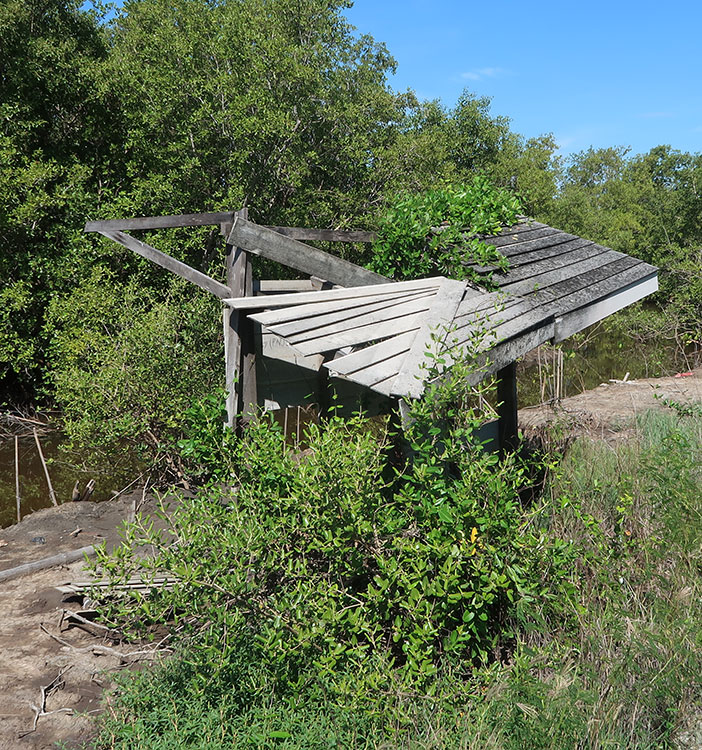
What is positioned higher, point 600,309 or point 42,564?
point 600,309

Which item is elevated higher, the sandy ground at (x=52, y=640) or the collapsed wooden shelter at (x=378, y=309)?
the collapsed wooden shelter at (x=378, y=309)

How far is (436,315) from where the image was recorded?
4.77 metres

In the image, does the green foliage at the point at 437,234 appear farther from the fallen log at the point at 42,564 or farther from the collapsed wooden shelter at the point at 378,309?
the fallen log at the point at 42,564

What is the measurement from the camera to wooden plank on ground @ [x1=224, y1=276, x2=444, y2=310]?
5.07 m

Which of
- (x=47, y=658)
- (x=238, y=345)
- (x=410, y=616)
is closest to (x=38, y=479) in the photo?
(x=47, y=658)

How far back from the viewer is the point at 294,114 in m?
17.7

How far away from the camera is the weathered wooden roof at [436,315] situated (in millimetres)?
4312

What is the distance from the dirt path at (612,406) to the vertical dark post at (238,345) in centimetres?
391

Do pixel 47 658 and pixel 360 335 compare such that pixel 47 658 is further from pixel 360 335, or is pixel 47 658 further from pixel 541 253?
pixel 541 253

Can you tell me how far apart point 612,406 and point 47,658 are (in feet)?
33.8

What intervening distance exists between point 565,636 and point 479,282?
274 centimetres

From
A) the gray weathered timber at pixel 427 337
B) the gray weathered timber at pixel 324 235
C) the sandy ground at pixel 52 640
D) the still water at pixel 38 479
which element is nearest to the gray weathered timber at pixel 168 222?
the gray weathered timber at pixel 324 235

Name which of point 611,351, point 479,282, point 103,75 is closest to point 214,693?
point 479,282

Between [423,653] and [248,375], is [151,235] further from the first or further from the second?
[423,653]
